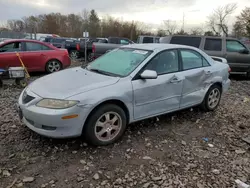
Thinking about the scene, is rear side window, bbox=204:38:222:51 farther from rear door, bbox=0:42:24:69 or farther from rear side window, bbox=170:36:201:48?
rear door, bbox=0:42:24:69

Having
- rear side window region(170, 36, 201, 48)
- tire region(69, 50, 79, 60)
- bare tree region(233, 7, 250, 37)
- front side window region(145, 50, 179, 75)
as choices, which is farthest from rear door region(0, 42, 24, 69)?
bare tree region(233, 7, 250, 37)

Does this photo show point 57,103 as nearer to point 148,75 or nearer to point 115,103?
point 115,103

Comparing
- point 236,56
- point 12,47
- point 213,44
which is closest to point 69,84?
point 12,47

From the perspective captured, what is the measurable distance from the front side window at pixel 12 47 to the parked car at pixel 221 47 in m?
5.70

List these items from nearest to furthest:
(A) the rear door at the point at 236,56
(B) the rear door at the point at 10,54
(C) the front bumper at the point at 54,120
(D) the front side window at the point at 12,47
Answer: (C) the front bumper at the point at 54,120 → (B) the rear door at the point at 10,54 → (D) the front side window at the point at 12,47 → (A) the rear door at the point at 236,56

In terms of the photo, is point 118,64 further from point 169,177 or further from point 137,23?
point 137,23

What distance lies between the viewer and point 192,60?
473 cm

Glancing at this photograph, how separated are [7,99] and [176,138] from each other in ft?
13.9

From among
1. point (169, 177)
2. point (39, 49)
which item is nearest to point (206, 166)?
point (169, 177)

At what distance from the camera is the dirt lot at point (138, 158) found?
2.88 meters

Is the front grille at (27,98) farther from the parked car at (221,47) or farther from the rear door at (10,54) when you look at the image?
the parked car at (221,47)

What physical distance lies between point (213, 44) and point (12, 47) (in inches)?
296

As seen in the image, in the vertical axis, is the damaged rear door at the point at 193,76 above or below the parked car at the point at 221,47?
below

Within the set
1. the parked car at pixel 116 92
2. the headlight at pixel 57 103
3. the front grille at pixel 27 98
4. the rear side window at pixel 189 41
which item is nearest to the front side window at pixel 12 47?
the parked car at pixel 116 92
